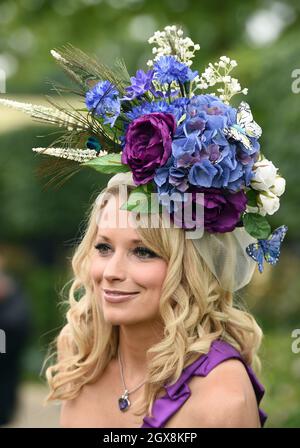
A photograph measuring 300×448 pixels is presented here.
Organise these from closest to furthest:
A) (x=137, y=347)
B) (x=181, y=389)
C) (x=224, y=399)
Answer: (x=224, y=399) → (x=181, y=389) → (x=137, y=347)

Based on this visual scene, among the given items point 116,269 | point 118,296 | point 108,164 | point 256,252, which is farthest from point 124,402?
point 108,164

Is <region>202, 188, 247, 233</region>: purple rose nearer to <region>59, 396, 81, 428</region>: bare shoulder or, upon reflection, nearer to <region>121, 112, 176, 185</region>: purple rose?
<region>121, 112, 176, 185</region>: purple rose

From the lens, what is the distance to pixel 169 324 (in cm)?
320

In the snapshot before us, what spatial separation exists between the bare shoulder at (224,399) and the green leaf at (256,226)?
20.2 inches

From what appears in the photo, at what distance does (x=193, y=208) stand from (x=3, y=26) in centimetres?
1059

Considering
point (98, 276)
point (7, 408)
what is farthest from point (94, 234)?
point (7, 408)

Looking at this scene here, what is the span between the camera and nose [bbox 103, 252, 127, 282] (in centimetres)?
319

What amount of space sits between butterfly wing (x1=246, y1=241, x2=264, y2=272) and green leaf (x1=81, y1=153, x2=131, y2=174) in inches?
23.6

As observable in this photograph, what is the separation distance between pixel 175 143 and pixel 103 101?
34cm

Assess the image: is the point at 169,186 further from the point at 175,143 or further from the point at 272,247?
the point at 272,247

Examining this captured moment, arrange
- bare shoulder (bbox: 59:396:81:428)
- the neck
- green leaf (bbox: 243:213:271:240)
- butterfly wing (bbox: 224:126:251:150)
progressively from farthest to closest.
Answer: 1. bare shoulder (bbox: 59:396:81:428)
2. the neck
3. green leaf (bbox: 243:213:271:240)
4. butterfly wing (bbox: 224:126:251:150)

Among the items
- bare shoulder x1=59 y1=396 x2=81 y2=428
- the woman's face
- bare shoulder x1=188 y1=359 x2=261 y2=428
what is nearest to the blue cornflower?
the woman's face

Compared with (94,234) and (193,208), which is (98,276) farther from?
(193,208)
